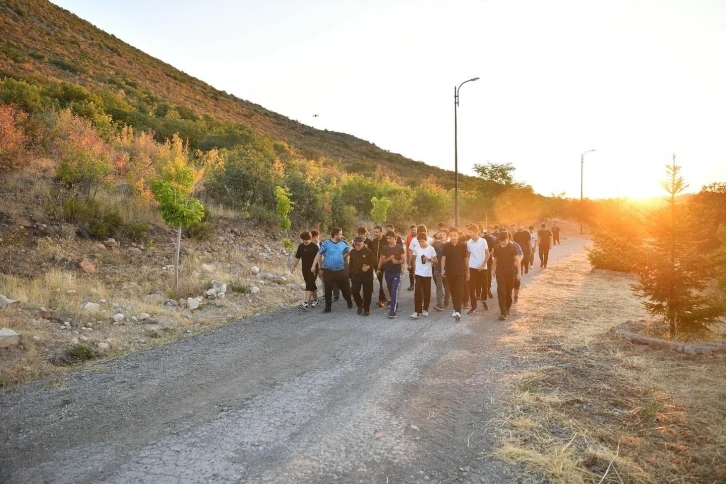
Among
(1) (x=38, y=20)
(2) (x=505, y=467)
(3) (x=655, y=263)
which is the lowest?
(2) (x=505, y=467)

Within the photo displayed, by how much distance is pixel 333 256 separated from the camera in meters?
10.7

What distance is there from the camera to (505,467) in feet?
13.3

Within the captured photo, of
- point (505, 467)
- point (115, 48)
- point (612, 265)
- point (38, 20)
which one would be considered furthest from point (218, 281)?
point (115, 48)

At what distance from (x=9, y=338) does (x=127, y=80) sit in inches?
1555

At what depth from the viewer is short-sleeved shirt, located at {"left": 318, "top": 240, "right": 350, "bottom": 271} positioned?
10672mm

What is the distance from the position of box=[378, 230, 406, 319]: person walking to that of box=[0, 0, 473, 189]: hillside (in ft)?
72.2

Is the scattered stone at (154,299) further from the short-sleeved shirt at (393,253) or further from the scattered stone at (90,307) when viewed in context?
the short-sleeved shirt at (393,253)

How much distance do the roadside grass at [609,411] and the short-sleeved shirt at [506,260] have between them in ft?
5.00

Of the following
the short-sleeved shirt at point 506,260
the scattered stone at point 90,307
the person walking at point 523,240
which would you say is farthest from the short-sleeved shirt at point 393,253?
the person walking at point 523,240

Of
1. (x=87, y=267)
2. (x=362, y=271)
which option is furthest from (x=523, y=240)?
(x=87, y=267)

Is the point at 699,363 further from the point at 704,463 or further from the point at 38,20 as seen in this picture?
the point at 38,20

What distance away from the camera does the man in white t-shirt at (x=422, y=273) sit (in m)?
10.1

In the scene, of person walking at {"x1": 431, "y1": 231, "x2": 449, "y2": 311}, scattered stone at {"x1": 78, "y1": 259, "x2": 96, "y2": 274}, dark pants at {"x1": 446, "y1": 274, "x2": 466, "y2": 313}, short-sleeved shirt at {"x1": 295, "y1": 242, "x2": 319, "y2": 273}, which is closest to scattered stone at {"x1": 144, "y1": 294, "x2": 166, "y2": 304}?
scattered stone at {"x1": 78, "y1": 259, "x2": 96, "y2": 274}

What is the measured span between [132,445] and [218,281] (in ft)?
25.7
